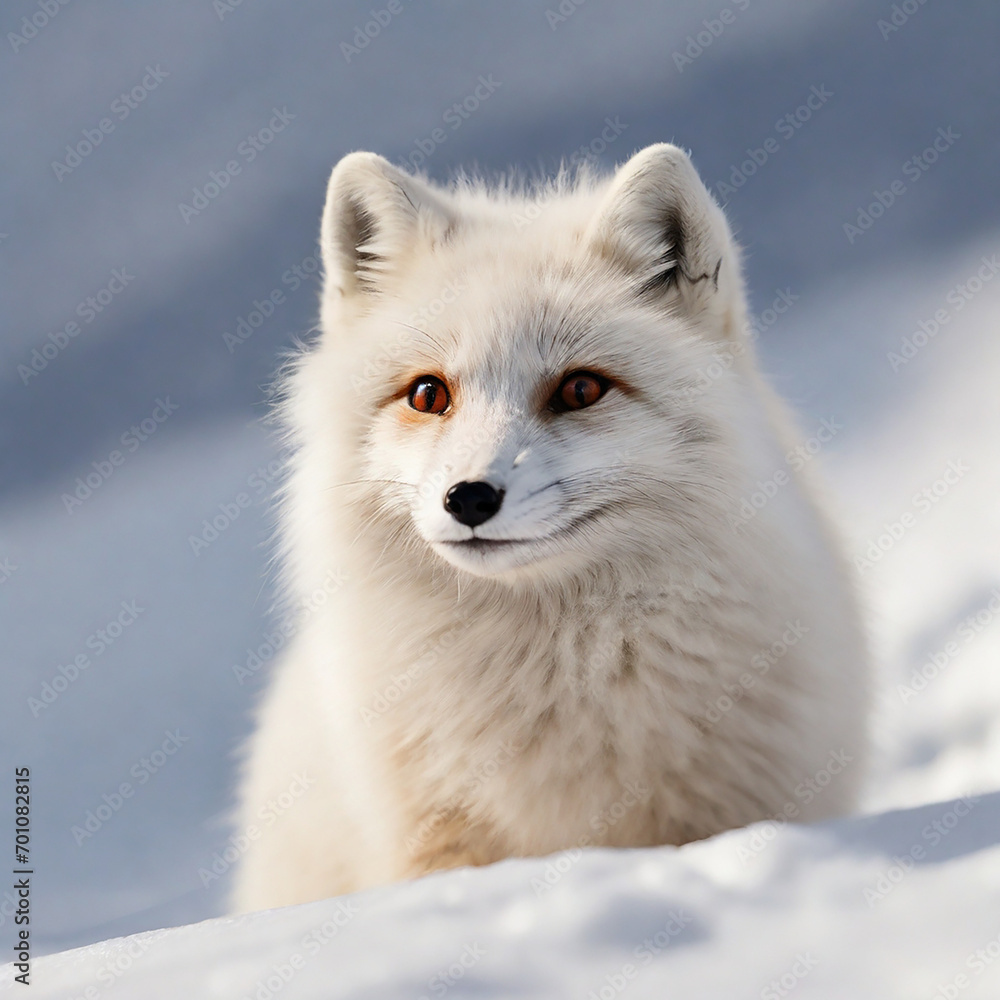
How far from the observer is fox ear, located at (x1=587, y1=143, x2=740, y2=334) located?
2783 mm

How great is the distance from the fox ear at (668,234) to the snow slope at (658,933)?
1.68 meters

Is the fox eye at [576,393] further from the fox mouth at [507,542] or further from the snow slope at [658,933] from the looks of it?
the snow slope at [658,933]

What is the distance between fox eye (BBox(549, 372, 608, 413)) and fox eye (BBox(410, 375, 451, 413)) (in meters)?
0.34

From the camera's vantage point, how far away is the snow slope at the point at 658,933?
1.40 m

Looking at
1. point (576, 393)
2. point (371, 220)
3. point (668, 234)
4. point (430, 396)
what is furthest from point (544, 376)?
point (371, 220)

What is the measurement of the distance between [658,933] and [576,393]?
1.49 m

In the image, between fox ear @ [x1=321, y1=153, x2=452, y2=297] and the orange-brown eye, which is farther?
fox ear @ [x1=321, y1=153, x2=452, y2=297]
